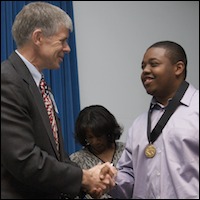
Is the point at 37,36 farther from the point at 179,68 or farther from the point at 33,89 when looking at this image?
the point at 179,68

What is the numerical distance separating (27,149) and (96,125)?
1.29 metres

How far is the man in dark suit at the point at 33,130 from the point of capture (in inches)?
52.1

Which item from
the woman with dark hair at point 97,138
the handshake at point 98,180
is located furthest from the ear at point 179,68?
the woman with dark hair at point 97,138

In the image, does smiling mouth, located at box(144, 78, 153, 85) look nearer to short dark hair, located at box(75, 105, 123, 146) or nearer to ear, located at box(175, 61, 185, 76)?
ear, located at box(175, 61, 185, 76)

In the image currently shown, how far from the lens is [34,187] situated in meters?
1.39

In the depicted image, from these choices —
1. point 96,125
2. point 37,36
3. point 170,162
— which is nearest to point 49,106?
point 37,36

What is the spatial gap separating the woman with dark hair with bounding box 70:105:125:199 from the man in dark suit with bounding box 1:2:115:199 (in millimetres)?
885

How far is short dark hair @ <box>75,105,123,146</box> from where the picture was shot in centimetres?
260

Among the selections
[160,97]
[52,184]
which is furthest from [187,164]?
[52,184]

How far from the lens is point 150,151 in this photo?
1633mm

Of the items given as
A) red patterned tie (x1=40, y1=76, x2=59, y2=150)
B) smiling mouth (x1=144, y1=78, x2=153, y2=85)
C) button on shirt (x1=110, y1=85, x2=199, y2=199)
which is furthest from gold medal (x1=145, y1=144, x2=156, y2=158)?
red patterned tie (x1=40, y1=76, x2=59, y2=150)

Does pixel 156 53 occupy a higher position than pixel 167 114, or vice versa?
pixel 156 53

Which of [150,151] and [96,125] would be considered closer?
[150,151]

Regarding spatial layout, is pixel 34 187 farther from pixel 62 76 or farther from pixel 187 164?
pixel 62 76
